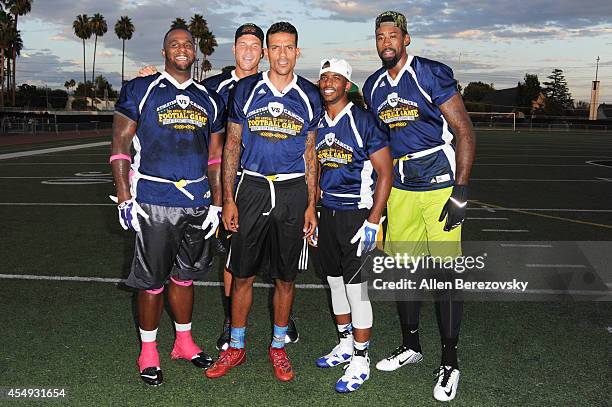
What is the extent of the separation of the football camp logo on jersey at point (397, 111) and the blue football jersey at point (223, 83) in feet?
4.40

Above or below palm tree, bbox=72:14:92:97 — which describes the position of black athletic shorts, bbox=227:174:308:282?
below

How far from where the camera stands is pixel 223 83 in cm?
480

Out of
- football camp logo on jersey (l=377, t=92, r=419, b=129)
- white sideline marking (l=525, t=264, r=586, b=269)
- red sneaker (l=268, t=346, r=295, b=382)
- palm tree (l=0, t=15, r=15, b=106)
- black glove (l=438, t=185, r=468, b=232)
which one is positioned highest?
palm tree (l=0, t=15, r=15, b=106)

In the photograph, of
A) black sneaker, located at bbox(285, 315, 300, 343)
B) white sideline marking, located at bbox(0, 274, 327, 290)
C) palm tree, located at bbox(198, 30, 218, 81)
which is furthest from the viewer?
palm tree, located at bbox(198, 30, 218, 81)

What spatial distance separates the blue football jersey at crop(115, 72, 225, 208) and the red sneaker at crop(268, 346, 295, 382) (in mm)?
1139

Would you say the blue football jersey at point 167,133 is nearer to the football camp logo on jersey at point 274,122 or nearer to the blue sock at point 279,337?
the football camp logo on jersey at point 274,122

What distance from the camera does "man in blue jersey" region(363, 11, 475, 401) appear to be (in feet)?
12.4

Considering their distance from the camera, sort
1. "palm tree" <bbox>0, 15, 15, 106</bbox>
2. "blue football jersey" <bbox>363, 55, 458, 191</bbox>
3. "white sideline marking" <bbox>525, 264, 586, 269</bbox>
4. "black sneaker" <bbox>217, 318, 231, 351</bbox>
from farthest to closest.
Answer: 1. "palm tree" <bbox>0, 15, 15, 106</bbox>
2. "white sideline marking" <bbox>525, 264, 586, 269</bbox>
3. "black sneaker" <bbox>217, 318, 231, 351</bbox>
4. "blue football jersey" <bbox>363, 55, 458, 191</bbox>

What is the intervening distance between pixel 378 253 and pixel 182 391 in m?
3.51

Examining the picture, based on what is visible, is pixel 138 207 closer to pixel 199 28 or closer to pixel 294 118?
pixel 294 118

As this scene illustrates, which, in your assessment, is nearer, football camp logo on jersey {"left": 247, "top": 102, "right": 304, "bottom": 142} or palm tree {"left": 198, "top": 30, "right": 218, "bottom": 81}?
football camp logo on jersey {"left": 247, "top": 102, "right": 304, "bottom": 142}

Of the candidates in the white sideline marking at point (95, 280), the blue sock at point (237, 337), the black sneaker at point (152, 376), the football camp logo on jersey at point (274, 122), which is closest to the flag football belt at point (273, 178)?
the football camp logo on jersey at point (274, 122)

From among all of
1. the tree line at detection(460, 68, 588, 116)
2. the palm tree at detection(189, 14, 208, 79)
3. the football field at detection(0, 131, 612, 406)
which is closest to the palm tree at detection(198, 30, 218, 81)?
the palm tree at detection(189, 14, 208, 79)

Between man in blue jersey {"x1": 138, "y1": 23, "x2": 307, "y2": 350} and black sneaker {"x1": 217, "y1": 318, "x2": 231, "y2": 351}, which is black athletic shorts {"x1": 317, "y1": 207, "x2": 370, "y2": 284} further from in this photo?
black sneaker {"x1": 217, "y1": 318, "x2": 231, "y2": 351}
